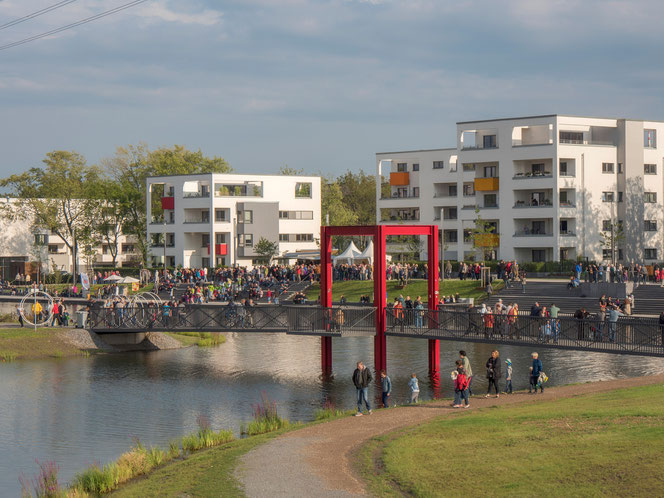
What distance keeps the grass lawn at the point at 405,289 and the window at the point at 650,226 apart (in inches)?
938

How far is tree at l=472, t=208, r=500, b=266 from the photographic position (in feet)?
261

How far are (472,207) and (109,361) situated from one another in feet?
162

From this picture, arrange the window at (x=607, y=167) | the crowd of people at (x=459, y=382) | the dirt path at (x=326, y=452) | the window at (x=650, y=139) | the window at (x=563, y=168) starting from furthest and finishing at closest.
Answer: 1. the window at (x=650, y=139)
2. the window at (x=607, y=167)
3. the window at (x=563, y=168)
4. the crowd of people at (x=459, y=382)
5. the dirt path at (x=326, y=452)

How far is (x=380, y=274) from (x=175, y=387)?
10.4 meters

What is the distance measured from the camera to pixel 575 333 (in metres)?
35.0

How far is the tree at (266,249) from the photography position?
308ft

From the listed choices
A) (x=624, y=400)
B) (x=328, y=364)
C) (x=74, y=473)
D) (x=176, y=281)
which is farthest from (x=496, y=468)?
(x=176, y=281)

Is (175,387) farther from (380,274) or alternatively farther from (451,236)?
(451,236)

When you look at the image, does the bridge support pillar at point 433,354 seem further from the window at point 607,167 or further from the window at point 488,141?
the window at point 488,141

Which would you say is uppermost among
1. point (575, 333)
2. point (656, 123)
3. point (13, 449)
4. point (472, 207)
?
point (656, 123)

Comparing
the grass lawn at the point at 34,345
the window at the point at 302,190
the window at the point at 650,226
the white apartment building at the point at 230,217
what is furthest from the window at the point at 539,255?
the grass lawn at the point at 34,345

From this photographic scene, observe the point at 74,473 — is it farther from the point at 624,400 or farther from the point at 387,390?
the point at 624,400

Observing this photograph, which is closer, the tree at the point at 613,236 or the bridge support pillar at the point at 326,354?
the bridge support pillar at the point at 326,354

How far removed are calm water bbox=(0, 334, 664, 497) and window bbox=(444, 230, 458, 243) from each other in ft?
127
